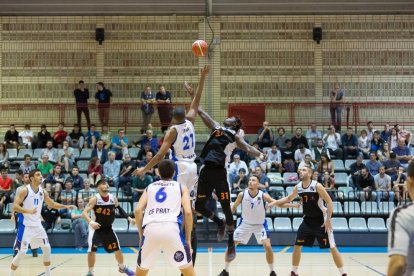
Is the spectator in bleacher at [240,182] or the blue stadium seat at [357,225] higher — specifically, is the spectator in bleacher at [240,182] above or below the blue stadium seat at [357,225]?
above

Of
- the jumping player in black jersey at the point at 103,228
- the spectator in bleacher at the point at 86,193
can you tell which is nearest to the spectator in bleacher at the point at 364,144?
the spectator in bleacher at the point at 86,193

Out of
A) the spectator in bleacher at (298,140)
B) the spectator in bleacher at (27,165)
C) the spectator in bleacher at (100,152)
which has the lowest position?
the spectator in bleacher at (27,165)

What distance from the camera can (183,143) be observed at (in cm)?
900

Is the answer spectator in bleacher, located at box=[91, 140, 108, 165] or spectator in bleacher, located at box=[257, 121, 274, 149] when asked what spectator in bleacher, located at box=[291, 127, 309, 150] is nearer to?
spectator in bleacher, located at box=[257, 121, 274, 149]

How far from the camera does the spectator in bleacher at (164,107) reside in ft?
73.3

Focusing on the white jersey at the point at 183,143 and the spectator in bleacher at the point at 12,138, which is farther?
the spectator in bleacher at the point at 12,138

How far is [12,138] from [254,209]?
40.2 feet

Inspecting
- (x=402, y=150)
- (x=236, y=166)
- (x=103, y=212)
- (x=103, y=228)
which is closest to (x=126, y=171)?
(x=236, y=166)

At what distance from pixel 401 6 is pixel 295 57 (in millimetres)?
4528

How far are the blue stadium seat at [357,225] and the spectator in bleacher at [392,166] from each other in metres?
1.84

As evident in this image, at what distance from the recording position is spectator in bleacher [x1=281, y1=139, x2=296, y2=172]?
19.8 meters

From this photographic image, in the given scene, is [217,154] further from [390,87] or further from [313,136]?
[390,87]

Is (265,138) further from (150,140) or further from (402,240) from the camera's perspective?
(402,240)

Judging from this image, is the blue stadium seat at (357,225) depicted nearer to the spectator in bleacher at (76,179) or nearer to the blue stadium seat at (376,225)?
the blue stadium seat at (376,225)
